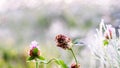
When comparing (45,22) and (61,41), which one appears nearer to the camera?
(61,41)

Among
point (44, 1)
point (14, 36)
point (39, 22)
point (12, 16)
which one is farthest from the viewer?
point (44, 1)

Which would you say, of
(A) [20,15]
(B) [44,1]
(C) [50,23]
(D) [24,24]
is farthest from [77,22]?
(B) [44,1]

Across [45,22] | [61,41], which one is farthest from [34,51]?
[45,22]

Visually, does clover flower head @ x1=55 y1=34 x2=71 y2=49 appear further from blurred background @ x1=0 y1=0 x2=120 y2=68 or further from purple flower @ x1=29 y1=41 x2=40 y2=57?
blurred background @ x1=0 y1=0 x2=120 y2=68

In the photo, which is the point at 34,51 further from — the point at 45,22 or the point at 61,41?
the point at 45,22

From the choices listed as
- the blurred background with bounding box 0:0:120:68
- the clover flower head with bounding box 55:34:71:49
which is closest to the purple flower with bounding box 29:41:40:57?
the clover flower head with bounding box 55:34:71:49

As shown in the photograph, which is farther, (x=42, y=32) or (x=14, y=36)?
(x=42, y=32)

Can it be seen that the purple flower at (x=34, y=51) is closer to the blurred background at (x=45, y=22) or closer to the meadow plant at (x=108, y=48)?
the meadow plant at (x=108, y=48)

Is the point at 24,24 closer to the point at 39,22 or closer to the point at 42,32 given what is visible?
the point at 39,22
